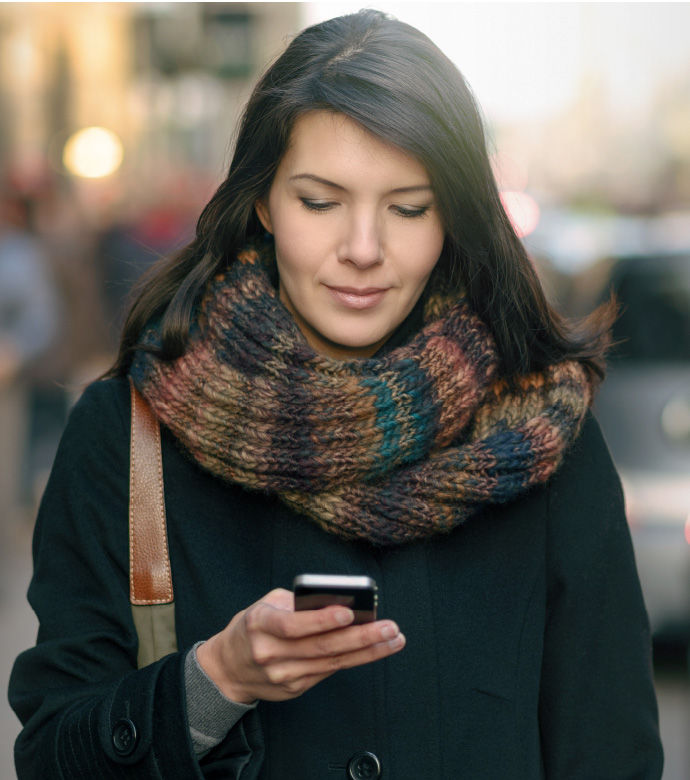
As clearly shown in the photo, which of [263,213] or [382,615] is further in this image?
[263,213]

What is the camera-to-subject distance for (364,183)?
204 cm

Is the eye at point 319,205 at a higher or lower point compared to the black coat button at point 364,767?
higher

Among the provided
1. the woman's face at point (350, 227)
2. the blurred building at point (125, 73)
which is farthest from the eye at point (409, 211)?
the blurred building at point (125, 73)

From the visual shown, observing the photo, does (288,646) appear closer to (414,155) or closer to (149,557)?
(149,557)

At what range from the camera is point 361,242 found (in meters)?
2.02

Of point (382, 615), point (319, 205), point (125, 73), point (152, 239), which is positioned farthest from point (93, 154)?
point (382, 615)

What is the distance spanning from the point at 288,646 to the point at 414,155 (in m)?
0.91

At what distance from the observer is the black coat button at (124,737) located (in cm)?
184

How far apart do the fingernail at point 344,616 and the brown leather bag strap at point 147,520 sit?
0.54 metres

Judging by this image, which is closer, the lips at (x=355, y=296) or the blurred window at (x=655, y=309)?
the lips at (x=355, y=296)

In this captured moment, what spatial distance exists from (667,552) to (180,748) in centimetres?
366

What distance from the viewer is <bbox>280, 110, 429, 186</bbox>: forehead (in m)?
2.03

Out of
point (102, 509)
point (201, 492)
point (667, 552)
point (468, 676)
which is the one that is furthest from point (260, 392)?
point (667, 552)

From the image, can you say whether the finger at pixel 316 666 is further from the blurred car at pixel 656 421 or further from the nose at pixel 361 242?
the blurred car at pixel 656 421
